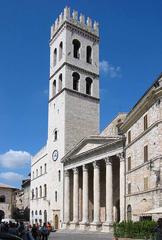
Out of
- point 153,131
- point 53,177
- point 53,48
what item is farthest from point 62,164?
point 153,131

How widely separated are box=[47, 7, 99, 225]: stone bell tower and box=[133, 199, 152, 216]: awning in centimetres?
1983

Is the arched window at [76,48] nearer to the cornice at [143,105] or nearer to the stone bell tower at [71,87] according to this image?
the stone bell tower at [71,87]

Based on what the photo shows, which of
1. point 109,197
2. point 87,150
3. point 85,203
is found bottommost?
point 85,203

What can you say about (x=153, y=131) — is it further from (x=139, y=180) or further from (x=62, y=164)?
(x=62, y=164)

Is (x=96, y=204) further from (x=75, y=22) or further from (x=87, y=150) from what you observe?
(x=75, y=22)

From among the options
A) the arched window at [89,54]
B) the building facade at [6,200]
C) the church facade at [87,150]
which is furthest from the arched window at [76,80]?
the building facade at [6,200]

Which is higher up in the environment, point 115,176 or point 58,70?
point 58,70

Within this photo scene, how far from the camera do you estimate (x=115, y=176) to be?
151ft

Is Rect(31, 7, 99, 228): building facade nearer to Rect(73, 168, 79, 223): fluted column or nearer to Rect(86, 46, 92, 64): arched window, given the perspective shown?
Rect(86, 46, 92, 64): arched window

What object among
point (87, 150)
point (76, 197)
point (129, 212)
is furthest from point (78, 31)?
point (129, 212)

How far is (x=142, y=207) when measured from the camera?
32.0 metres

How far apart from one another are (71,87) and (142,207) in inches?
1042

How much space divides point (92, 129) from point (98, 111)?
296 cm

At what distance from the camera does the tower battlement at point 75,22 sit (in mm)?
57688
